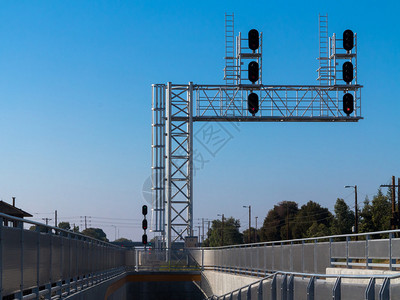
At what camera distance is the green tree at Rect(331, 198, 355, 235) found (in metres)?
130

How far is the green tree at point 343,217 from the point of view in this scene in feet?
428

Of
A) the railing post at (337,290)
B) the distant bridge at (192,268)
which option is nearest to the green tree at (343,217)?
the distant bridge at (192,268)

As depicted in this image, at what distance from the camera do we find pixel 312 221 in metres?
159

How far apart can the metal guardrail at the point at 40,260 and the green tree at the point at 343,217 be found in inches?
4275

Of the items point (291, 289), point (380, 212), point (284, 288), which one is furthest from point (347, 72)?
point (380, 212)

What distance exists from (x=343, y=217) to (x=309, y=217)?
3001 cm

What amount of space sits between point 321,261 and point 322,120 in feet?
67.1

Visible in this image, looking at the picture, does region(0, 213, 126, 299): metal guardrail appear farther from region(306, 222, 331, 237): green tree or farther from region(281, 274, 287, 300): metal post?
region(306, 222, 331, 237): green tree

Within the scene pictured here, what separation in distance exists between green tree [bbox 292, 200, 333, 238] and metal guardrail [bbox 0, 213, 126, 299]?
138031 mm

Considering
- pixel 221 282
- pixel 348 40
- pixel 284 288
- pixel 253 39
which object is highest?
pixel 253 39

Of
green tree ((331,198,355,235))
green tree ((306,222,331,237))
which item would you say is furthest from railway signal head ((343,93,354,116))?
green tree ((331,198,355,235))

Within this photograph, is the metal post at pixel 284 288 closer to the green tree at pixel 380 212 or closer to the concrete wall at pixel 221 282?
the concrete wall at pixel 221 282

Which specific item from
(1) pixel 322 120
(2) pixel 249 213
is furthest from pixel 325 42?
(2) pixel 249 213

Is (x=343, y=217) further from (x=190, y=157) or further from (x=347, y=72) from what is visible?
(x=347, y=72)
